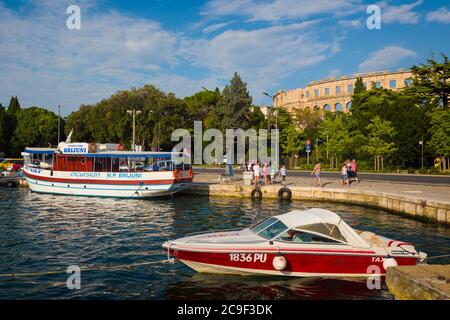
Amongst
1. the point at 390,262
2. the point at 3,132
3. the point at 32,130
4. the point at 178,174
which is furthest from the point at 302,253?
the point at 32,130

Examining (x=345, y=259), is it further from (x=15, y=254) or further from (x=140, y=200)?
(x=140, y=200)

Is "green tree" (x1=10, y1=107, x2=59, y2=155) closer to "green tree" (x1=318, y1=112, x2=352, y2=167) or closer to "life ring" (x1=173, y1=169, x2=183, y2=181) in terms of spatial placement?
"green tree" (x1=318, y1=112, x2=352, y2=167)

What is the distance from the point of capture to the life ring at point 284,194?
30312 mm

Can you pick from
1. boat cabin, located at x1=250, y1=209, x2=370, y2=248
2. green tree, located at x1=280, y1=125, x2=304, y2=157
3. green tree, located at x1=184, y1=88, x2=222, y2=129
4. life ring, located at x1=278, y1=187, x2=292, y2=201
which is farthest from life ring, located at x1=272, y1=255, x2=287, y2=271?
green tree, located at x1=184, y1=88, x2=222, y2=129

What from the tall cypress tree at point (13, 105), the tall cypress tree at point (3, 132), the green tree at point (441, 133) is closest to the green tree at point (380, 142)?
the green tree at point (441, 133)

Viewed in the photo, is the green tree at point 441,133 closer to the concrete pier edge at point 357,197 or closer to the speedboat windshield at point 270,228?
the concrete pier edge at point 357,197

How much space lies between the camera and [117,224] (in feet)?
68.7

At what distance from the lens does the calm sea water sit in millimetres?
11242

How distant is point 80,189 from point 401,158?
45.2 metres

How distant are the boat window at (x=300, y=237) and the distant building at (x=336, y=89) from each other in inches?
3204

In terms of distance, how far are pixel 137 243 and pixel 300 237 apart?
25.7ft

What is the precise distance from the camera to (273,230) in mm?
12125

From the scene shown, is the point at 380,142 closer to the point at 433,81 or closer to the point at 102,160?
the point at 433,81
